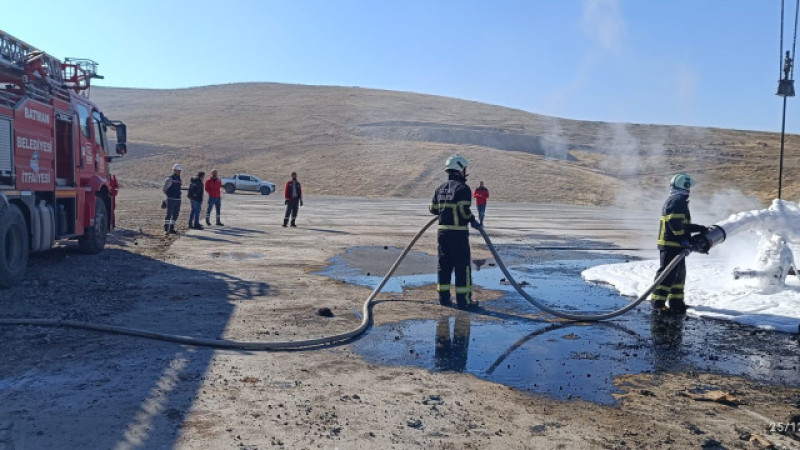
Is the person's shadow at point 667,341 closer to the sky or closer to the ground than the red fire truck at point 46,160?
closer to the ground

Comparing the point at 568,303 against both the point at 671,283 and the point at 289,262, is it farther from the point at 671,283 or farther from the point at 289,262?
the point at 289,262

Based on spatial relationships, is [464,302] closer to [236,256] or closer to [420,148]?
[236,256]

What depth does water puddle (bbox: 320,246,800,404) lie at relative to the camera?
5246mm

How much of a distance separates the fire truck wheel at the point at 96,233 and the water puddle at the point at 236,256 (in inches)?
84.4

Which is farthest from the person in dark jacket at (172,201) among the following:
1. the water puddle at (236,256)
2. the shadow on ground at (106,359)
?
the shadow on ground at (106,359)

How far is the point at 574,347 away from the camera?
6.17 meters

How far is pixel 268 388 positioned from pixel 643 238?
16.3 m

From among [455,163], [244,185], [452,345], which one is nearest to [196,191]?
[455,163]

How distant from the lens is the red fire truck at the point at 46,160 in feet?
27.5

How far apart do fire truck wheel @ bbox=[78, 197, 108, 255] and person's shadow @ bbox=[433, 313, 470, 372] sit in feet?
25.1

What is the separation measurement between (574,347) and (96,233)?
9.38 meters

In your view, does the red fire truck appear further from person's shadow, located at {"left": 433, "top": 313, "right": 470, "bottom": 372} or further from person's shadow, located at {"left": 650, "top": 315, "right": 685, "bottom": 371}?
person's shadow, located at {"left": 650, "top": 315, "right": 685, "bottom": 371}

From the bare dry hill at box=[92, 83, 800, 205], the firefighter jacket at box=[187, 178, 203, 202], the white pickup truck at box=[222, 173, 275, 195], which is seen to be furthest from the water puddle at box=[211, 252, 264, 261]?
the bare dry hill at box=[92, 83, 800, 205]

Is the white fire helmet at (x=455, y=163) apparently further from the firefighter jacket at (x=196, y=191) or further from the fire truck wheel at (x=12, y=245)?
the firefighter jacket at (x=196, y=191)
